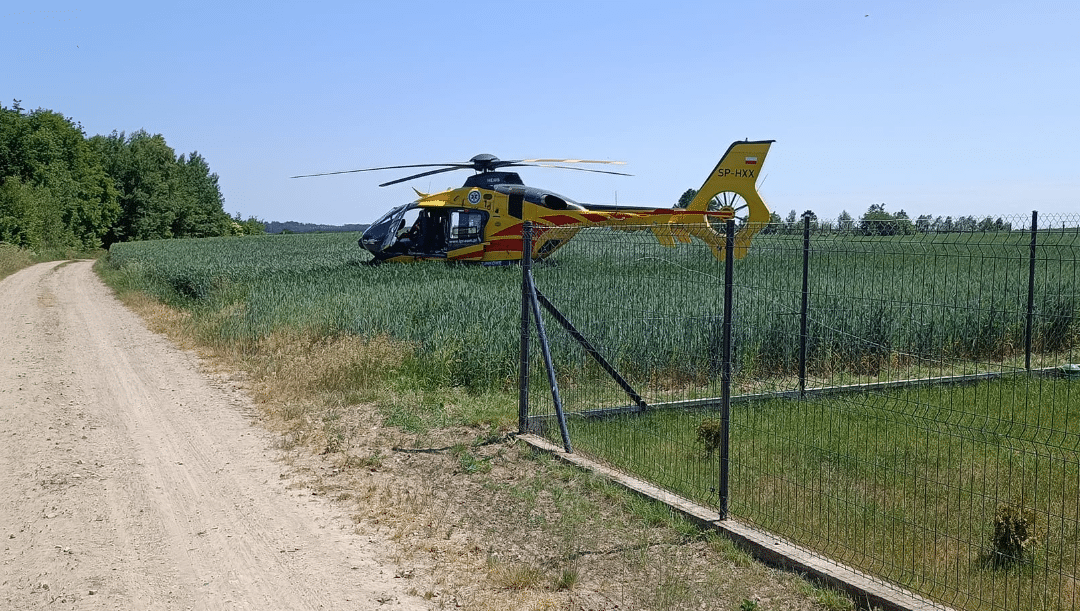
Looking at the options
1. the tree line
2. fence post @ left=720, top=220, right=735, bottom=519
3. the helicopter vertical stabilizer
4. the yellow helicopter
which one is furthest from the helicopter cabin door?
the tree line

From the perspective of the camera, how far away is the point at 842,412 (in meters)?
7.23

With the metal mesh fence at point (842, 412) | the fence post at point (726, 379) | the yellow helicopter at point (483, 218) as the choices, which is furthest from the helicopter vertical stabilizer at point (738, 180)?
the fence post at point (726, 379)

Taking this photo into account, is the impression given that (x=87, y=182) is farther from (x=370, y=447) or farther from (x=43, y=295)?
(x=370, y=447)

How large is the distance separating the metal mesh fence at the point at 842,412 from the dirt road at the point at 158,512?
2.46 metres

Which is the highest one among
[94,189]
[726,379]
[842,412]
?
[94,189]

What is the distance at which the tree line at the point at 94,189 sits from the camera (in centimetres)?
5812

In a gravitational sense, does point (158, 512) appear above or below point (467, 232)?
below

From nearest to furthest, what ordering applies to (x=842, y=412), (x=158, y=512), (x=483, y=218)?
(x=158, y=512)
(x=842, y=412)
(x=483, y=218)

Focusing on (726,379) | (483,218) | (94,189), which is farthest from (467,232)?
(94,189)

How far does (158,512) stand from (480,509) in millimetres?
2352

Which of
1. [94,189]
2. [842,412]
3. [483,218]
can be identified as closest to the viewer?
[842,412]

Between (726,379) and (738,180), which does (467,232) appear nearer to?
(738,180)

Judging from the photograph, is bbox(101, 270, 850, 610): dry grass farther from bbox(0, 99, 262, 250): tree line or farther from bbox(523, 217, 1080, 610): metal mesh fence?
bbox(0, 99, 262, 250): tree line

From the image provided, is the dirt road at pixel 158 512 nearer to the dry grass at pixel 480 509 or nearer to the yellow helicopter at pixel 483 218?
the dry grass at pixel 480 509
